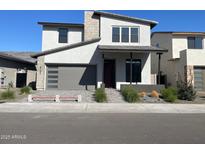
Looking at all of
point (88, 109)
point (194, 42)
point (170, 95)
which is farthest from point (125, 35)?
point (88, 109)

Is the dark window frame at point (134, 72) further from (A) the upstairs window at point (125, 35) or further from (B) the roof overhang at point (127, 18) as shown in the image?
(B) the roof overhang at point (127, 18)

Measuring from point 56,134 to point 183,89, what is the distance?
12617 mm

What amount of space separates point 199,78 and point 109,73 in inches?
365

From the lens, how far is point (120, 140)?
574 centimetres

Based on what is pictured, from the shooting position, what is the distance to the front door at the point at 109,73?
827 inches

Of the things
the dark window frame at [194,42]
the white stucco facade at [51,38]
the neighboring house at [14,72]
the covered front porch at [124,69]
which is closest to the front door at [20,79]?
the neighboring house at [14,72]

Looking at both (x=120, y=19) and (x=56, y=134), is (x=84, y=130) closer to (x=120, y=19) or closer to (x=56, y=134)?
(x=56, y=134)

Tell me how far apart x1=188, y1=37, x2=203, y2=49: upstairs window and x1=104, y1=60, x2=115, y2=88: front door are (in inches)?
413

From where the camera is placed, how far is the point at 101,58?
67.4ft

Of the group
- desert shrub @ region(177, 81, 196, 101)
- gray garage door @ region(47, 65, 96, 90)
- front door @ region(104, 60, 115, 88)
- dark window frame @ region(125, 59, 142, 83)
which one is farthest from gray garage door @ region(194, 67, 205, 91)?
gray garage door @ region(47, 65, 96, 90)

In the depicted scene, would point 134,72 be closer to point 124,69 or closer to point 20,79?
point 124,69

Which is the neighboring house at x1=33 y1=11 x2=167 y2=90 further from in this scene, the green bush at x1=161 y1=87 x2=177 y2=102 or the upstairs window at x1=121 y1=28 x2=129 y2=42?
the green bush at x1=161 y1=87 x2=177 y2=102

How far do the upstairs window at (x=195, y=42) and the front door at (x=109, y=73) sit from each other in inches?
413
